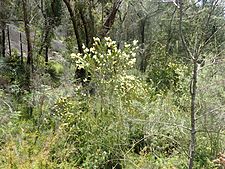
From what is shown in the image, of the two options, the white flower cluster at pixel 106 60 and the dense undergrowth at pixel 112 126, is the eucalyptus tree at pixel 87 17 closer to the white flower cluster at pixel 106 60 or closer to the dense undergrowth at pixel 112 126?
the dense undergrowth at pixel 112 126

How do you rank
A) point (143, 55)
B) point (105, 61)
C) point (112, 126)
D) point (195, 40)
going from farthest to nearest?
point (143, 55), point (105, 61), point (112, 126), point (195, 40)

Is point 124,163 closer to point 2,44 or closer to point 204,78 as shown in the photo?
point 204,78

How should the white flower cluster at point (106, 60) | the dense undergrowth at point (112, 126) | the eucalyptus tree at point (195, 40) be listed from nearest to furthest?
1. the eucalyptus tree at point (195, 40)
2. the dense undergrowth at point (112, 126)
3. the white flower cluster at point (106, 60)

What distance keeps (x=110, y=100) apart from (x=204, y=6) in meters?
3.66

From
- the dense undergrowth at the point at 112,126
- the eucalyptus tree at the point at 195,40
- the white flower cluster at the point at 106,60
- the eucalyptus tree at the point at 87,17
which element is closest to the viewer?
the eucalyptus tree at the point at 195,40

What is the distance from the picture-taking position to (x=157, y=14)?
26266 millimetres

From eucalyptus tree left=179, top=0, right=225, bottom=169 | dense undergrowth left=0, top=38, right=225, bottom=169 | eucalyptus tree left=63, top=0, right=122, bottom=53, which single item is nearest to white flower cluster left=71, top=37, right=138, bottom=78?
dense undergrowth left=0, top=38, right=225, bottom=169

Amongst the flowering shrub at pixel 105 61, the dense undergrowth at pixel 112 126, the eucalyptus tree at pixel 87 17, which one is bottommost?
the dense undergrowth at pixel 112 126

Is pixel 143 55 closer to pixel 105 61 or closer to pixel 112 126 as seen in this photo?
pixel 105 61

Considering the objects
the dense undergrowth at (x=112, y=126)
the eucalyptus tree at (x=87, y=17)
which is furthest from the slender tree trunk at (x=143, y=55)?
the dense undergrowth at (x=112, y=126)

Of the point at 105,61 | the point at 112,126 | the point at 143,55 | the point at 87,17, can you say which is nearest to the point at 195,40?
the point at 112,126

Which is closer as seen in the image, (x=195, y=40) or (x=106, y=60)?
(x=195, y=40)

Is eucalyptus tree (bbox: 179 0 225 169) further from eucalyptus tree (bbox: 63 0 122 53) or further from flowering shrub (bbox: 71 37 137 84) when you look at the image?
eucalyptus tree (bbox: 63 0 122 53)

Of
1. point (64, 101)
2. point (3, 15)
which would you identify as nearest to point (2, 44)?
point (3, 15)
